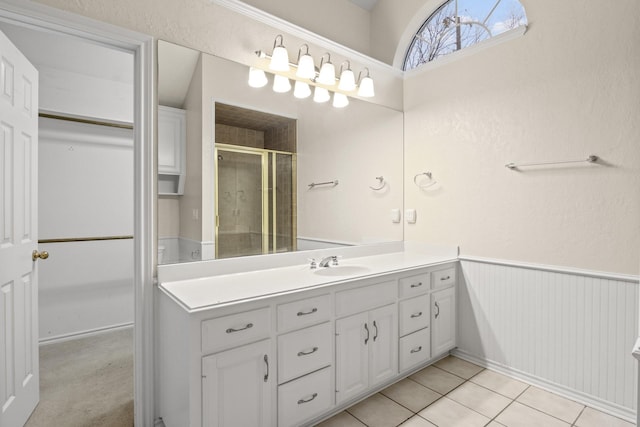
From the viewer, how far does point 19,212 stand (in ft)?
5.75

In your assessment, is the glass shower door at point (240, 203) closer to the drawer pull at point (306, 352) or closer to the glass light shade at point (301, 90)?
the glass light shade at point (301, 90)

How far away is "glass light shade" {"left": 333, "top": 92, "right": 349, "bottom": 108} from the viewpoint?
8.51 ft

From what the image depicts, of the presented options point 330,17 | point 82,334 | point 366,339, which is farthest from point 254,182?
point 82,334

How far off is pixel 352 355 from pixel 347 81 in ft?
6.13

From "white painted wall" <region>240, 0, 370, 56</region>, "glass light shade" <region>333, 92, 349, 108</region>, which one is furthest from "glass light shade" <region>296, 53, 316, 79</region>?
"white painted wall" <region>240, 0, 370, 56</region>

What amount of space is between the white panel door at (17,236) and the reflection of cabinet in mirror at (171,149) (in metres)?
0.67

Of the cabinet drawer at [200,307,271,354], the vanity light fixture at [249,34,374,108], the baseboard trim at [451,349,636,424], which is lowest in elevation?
the baseboard trim at [451,349,636,424]

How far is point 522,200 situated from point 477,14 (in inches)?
56.4

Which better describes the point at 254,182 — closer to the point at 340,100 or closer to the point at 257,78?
the point at 257,78

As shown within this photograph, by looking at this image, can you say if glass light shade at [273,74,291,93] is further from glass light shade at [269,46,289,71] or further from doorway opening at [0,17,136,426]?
doorway opening at [0,17,136,426]

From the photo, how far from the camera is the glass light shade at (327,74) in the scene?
2.38m

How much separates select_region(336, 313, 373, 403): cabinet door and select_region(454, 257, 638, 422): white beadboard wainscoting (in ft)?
3.35

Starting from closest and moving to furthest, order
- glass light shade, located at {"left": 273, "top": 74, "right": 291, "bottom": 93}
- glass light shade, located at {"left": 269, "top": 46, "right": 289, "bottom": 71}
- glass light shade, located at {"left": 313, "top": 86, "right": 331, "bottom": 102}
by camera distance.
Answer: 1. glass light shade, located at {"left": 269, "top": 46, "right": 289, "bottom": 71}
2. glass light shade, located at {"left": 273, "top": 74, "right": 291, "bottom": 93}
3. glass light shade, located at {"left": 313, "top": 86, "right": 331, "bottom": 102}

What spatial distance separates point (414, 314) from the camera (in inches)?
89.3
